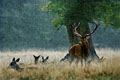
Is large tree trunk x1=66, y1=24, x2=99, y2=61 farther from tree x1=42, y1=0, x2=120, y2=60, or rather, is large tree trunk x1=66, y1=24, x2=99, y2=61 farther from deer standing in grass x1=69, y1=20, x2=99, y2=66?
deer standing in grass x1=69, y1=20, x2=99, y2=66

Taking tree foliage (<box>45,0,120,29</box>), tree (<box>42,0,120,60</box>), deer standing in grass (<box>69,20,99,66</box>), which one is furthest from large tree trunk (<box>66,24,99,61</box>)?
tree foliage (<box>45,0,120,29</box>)

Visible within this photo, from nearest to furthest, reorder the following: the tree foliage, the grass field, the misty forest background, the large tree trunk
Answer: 1. the grass field
2. the tree foliage
3. the large tree trunk
4. the misty forest background

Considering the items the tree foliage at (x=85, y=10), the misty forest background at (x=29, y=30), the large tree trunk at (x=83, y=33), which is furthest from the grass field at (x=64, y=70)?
the tree foliage at (x=85, y=10)

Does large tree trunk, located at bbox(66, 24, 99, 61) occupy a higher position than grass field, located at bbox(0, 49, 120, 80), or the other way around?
large tree trunk, located at bbox(66, 24, 99, 61)

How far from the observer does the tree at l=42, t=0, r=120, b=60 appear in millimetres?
7086

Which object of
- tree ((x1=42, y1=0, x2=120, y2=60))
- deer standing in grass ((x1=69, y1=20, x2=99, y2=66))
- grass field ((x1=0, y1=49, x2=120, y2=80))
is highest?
tree ((x1=42, y1=0, x2=120, y2=60))

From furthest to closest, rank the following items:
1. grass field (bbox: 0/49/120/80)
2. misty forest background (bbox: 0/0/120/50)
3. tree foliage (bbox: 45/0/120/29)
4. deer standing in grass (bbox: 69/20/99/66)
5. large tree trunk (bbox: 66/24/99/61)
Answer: misty forest background (bbox: 0/0/120/50), large tree trunk (bbox: 66/24/99/61), deer standing in grass (bbox: 69/20/99/66), tree foliage (bbox: 45/0/120/29), grass field (bbox: 0/49/120/80)

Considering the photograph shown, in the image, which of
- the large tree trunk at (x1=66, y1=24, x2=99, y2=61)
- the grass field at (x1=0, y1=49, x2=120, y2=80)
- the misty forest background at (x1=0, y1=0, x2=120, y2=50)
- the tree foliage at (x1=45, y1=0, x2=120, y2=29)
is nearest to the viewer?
the grass field at (x1=0, y1=49, x2=120, y2=80)

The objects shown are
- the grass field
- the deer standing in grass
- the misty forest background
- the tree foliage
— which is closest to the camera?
the grass field

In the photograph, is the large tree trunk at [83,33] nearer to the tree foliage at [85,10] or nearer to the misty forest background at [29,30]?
the misty forest background at [29,30]

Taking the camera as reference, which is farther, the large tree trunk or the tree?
the large tree trunk

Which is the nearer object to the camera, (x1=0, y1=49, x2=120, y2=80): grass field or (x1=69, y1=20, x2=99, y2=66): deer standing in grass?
(x1=0, y1=49, x2=120, y2=80): grass field

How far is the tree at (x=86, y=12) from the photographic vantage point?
7.09m

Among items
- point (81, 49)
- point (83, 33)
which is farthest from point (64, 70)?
point (83, 33)
